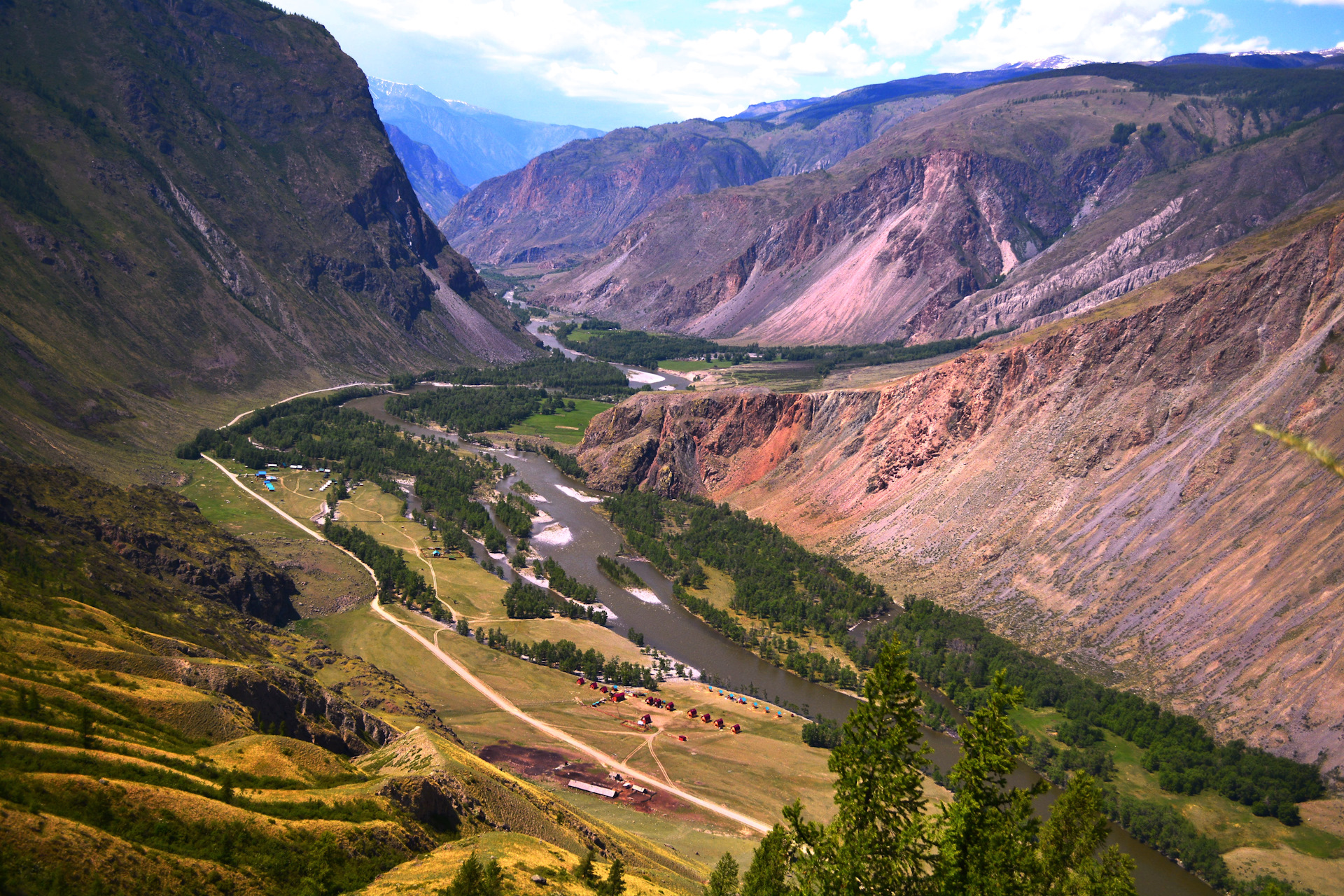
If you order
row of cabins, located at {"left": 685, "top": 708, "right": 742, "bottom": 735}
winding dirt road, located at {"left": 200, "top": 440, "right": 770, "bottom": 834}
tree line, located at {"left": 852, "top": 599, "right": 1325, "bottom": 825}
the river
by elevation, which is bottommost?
winding dirt road, located at {"left": 200, "top": 440, "right": 770, "bottom": 834}

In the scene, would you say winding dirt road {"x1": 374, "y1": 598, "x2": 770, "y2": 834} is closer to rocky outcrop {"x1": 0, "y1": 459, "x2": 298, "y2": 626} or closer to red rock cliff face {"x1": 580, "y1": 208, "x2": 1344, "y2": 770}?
rocky outcrop {"x1": 0, "y1": 459, "x2": 298, "y2": 626}

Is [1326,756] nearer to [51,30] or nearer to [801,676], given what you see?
[801,676]

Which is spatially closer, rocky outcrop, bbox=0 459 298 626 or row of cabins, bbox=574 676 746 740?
rocky outcrop, bbox=0 459 298 626

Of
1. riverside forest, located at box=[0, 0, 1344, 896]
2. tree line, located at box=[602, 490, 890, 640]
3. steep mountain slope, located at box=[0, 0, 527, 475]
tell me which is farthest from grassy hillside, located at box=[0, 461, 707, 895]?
steep mountain slope, located at box=[0, 0, 527, 475]

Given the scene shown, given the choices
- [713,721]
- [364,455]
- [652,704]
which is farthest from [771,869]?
[364,455]

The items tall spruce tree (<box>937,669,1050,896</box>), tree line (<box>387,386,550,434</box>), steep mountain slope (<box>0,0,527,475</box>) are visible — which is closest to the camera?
tall spruce tree (<box>937,669,1050,896</box>)

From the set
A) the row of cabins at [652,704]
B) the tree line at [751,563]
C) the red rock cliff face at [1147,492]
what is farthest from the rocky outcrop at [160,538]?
the red rock cliff face at [1147,492]
